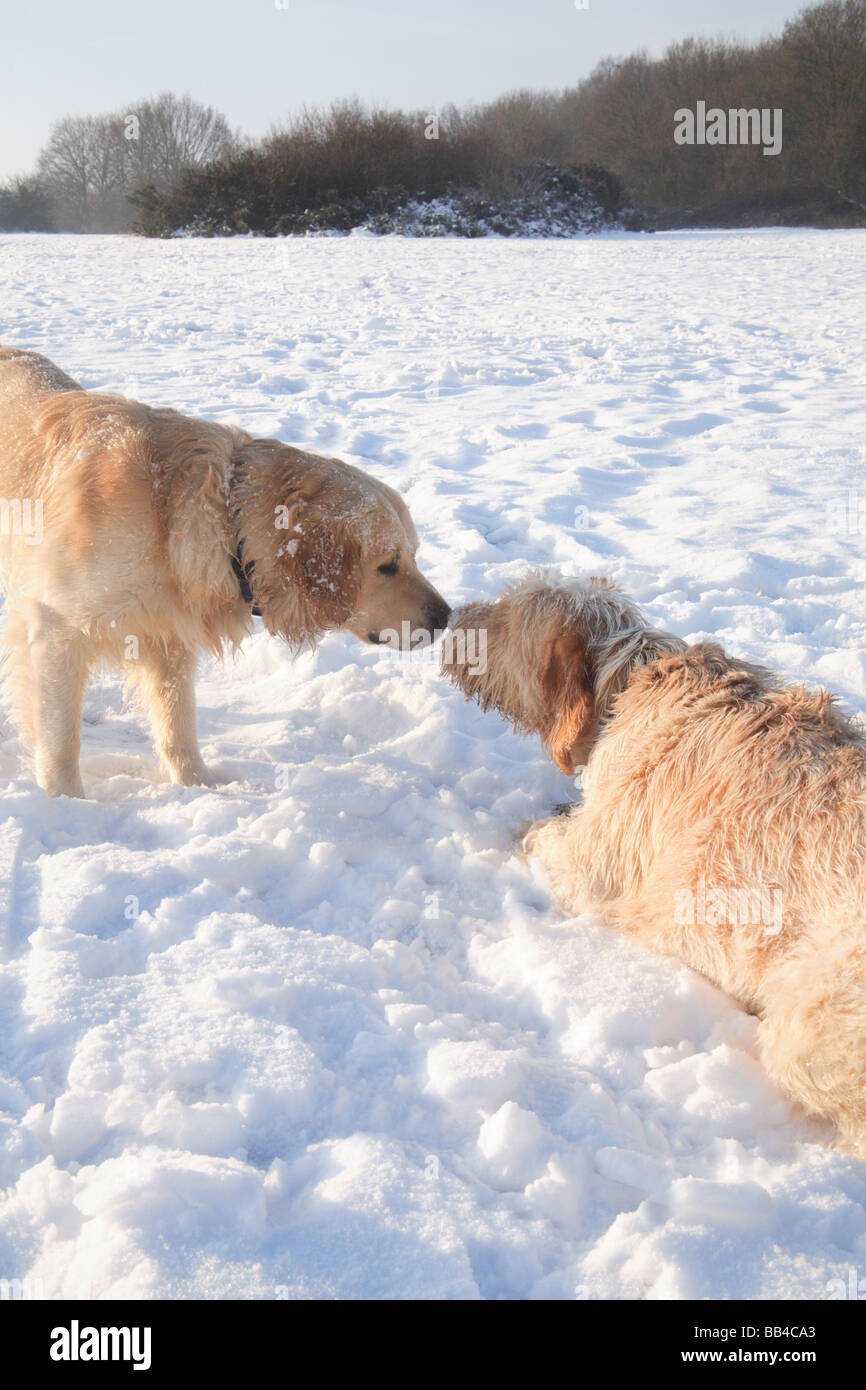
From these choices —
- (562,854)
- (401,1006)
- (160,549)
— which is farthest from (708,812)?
(160,549)

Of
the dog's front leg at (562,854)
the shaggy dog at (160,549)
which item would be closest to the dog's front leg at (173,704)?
the shaggy dog at (160,549)

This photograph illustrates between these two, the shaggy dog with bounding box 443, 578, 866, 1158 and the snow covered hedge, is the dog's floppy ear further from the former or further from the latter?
the snow covered hedge

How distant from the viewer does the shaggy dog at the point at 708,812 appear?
224 cm

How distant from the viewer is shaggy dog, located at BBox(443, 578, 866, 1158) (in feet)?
7.34

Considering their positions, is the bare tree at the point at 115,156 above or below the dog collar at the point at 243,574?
above

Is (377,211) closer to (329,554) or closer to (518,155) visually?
(518,155)

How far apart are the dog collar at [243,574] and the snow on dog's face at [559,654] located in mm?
792

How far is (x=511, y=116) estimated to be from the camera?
3841cm

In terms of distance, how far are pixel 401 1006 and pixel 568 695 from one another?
1273 mm

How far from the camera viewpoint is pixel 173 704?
3611 mm

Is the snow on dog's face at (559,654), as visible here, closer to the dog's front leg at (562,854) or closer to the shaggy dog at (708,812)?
the shaggy dog at (708,812)

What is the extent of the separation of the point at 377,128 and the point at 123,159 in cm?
2040

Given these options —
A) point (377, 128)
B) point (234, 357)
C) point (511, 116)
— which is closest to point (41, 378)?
point (234, 357)

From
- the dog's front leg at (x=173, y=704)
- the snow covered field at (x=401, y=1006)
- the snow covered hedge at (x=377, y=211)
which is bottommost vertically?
the snow covered field at (x=401, y=1006)
